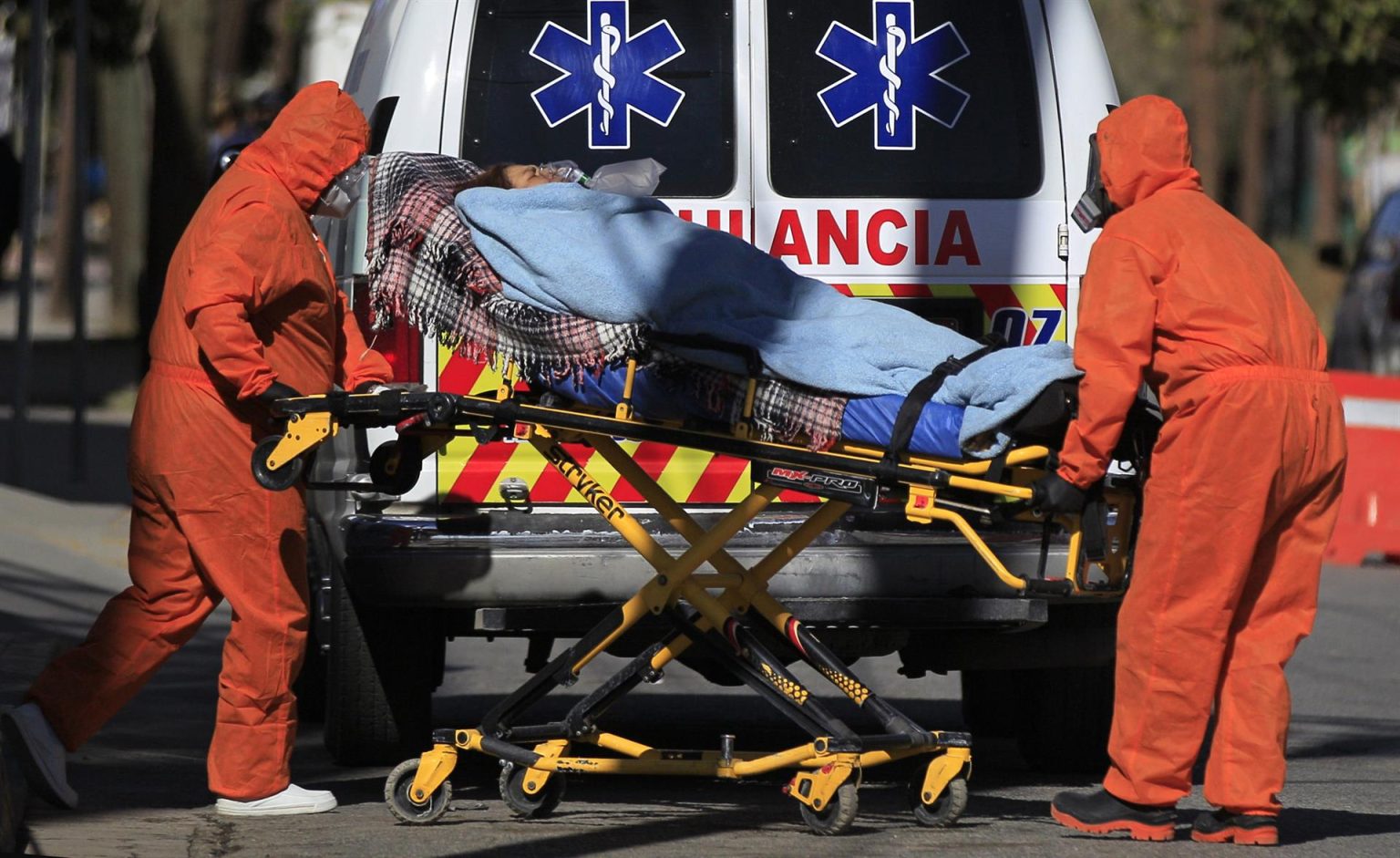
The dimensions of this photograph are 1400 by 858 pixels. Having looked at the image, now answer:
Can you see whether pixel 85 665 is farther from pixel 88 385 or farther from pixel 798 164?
pixel 88 385

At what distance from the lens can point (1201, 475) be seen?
525 centimetres

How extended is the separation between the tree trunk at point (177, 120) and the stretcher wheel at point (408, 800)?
11.7m

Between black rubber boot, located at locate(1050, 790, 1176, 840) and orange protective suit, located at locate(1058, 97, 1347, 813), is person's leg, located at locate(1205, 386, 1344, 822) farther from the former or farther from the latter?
black rubber boot, located at locate(1050, 790, 1176, 840)

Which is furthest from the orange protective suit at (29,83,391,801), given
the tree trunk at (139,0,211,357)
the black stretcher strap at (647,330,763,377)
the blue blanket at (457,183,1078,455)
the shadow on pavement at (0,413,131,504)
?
the tree trunk at (139,0,211,357)

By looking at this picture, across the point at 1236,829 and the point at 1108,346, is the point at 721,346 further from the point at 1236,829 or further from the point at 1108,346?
the point at 1236,829

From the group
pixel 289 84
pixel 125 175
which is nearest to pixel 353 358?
pixel 125 175

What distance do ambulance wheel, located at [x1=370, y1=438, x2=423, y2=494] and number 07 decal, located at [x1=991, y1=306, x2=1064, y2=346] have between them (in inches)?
62.9

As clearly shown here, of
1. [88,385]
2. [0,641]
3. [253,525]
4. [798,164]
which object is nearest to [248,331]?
[253,525]

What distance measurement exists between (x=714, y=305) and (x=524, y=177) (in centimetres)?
66

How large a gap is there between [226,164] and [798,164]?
1.93m

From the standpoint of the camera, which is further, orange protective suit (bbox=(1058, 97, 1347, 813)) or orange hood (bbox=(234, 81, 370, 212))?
orange hood (bbox=(234, 81, 370, 212))

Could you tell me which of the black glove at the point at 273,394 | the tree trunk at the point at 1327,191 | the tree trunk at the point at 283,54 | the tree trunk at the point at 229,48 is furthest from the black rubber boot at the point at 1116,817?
the tree trunk at the point at 1327,191

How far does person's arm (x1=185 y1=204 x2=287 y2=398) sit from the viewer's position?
5.43 m

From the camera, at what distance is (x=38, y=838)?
5410mm
